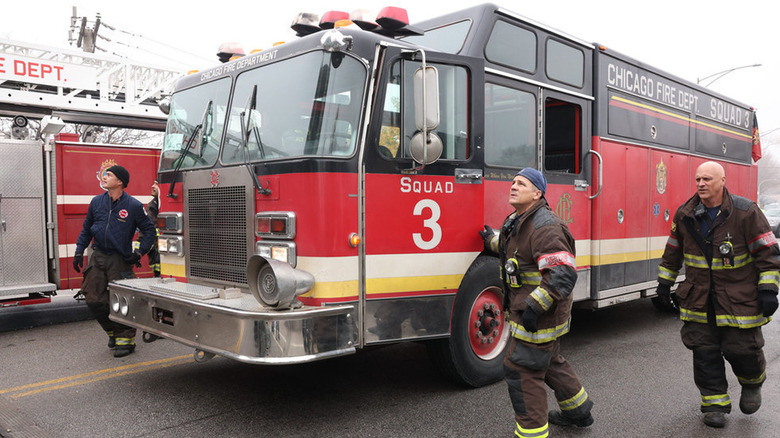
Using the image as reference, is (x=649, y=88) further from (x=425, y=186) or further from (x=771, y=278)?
(x=425, y=186)

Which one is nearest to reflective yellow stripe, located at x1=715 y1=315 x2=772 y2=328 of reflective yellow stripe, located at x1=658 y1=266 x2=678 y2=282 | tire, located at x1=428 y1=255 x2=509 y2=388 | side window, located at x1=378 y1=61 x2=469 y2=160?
reflective yellow stripe, located at x1=658 y1=266 x2=678 y2=282

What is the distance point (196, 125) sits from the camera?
504cm

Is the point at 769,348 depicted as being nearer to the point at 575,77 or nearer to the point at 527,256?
the point at 575,77

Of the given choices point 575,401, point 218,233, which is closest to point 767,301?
point 575,401

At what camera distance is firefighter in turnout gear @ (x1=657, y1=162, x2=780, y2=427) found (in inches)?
161

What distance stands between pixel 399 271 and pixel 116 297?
2396 mm

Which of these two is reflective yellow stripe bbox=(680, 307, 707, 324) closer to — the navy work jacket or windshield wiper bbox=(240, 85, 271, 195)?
windshield wiper bbox=(240, 85, 271, 195)

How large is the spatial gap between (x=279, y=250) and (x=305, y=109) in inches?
38.7

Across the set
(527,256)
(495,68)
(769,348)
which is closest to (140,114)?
(495,68)

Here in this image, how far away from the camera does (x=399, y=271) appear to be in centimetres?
429

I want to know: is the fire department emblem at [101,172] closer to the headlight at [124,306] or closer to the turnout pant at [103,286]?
the turnout pant at [103,286]

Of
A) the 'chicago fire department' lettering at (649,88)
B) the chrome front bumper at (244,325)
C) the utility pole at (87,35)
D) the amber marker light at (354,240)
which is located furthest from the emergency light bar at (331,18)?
the utility pole at (87,35)

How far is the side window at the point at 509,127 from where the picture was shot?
4.97m

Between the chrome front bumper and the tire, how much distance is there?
955 millimetres
